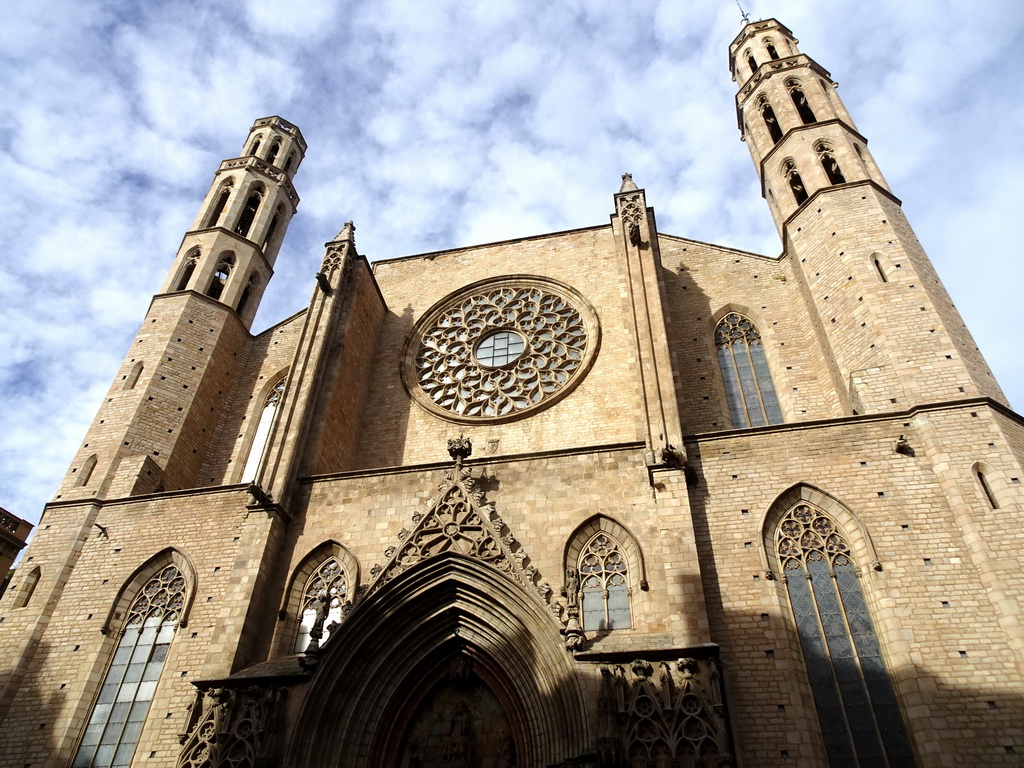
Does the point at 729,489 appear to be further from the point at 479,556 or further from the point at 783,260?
the point at 783,260

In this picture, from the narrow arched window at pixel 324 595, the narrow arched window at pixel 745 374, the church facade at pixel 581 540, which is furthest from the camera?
the narrow arched window at pixel 745 374

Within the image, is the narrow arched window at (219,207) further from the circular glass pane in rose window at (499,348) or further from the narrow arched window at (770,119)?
the narrow arched window at (770,119)

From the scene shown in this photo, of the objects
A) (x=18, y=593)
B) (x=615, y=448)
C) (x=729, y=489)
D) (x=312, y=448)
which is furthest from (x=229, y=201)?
(x=729, y=489)

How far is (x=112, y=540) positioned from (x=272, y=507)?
10.7 ft

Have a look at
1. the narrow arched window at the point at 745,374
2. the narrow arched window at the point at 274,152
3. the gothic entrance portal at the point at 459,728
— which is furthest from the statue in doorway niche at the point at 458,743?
the narrow arched window at the point at 274,152

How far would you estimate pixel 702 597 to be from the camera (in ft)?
28.3

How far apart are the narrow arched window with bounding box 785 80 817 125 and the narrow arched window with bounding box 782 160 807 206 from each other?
1.63 m

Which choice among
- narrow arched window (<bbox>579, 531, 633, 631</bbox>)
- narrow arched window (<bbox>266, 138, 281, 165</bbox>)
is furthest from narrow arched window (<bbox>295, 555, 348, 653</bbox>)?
narrow arched window (<bbox>266, 138, 281, 165</bbox>)

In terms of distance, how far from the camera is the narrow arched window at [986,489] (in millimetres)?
8953

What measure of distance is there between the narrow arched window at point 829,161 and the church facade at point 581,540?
5cm

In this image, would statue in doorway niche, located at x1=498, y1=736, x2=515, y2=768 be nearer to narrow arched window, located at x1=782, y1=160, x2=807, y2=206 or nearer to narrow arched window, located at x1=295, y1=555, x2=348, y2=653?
narrow arched window, located at x1=295, y1=555, x2=348, y2=653

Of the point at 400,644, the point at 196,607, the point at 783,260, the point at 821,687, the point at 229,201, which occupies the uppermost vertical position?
the point at 229,201

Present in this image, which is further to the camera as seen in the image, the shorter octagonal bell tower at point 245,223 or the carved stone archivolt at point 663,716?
the shorter octagonal bell tower at point 245,223

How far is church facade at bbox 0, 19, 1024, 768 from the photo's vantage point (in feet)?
27.0
